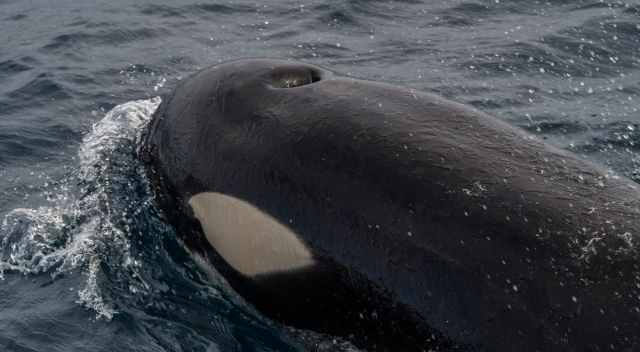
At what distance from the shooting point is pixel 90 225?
988cm

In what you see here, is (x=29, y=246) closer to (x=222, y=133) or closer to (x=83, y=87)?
(x=222, y=133)

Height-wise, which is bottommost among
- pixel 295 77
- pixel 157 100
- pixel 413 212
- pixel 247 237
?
pixel 157 100

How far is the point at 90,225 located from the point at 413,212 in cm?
465

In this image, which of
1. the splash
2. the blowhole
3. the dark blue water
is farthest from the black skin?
the splash

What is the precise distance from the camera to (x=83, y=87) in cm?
1574

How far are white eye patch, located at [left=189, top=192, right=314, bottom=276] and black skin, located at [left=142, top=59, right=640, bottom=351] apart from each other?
0.29 feet

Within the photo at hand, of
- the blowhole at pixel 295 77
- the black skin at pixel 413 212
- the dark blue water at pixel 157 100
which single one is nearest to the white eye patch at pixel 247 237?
the black skin at pixel 413 212

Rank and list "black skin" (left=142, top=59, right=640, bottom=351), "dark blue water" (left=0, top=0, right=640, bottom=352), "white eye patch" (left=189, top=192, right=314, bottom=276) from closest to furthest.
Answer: "black skin" (left=142, top=59, right=640, bottom=351), "white eye patch" (left=189, top=192, right=314, bottom=276), "dark blue water" (left=0, top=0, right=640, bottom=352)

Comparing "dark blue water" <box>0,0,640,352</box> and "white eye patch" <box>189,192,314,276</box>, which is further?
"dark blue water" <box>0,0,640,352</box>

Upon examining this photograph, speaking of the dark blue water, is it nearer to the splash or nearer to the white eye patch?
the splash

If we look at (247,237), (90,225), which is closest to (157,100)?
(90,225)

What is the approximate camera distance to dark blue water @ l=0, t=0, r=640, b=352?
28.6 ft

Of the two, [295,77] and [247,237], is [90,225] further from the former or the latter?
[295,77]

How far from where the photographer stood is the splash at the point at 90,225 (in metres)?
9.43
